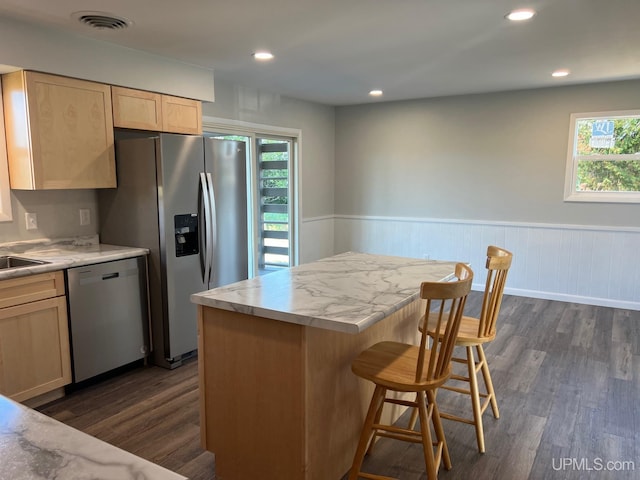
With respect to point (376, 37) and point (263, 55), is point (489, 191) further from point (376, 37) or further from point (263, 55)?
point (263, 55)

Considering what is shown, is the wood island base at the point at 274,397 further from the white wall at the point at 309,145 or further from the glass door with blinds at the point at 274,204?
the glass door with blinds at the point at 274,204

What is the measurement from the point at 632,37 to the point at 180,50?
325 cm

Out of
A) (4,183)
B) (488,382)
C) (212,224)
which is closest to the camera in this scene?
(488,382)

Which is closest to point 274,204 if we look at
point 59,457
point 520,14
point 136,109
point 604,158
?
point 136,109

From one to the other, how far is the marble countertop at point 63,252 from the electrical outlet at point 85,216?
0.12m

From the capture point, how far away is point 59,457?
2.49ft

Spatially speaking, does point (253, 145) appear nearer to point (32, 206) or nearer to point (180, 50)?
point (180, 50)

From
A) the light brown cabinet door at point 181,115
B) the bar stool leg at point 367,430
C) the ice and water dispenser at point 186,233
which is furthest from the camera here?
the light brown cabinet door at point 181,115

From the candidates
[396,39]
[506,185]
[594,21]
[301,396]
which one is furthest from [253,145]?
[301,396]

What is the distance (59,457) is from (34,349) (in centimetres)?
237

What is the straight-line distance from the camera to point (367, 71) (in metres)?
4.21

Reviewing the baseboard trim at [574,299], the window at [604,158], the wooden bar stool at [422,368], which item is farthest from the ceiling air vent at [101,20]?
the baseboard trim at [574,299]

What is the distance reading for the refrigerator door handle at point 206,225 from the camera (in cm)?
349

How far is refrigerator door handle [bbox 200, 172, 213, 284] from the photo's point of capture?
11.4ft
